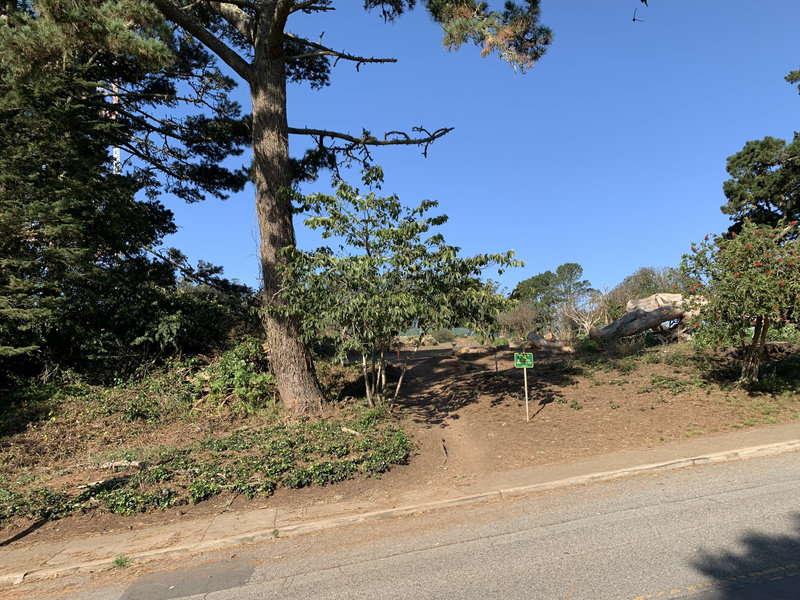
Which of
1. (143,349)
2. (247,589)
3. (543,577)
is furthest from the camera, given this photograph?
(143,349)

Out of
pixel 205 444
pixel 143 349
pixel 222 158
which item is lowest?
pixel 205 444

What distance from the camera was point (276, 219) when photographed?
9992mm

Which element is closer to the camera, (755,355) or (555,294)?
(755,355)

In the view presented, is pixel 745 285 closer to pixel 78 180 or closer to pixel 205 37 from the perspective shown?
pixel 205 37

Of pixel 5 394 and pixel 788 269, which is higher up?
pixel 788 269

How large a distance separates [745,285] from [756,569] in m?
7.43

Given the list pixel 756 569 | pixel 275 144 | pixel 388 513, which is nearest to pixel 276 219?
pixel 275 144

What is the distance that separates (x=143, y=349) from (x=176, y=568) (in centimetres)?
837

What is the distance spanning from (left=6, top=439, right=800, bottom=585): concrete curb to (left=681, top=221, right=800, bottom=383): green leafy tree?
111 inches

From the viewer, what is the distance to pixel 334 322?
8.59m

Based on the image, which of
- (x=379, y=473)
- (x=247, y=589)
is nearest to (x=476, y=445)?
(x=379, y=473)

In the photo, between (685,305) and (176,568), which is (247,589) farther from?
(685,305)

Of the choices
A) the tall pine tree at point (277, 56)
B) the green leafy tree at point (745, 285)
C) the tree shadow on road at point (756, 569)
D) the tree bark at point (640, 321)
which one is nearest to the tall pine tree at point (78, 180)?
the tall pine tree at point (277, 56)

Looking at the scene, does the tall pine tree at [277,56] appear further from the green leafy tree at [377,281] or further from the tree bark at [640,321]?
the tree bark at [640,321]
